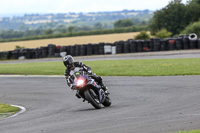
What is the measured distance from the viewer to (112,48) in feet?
129

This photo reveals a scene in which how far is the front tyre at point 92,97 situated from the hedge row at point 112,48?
24950 mm

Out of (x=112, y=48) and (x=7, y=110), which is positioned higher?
(x=112, y=48)

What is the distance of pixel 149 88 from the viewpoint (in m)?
16.4

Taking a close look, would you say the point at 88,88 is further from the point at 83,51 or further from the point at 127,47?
the point at 83,51

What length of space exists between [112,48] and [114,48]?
182 mm

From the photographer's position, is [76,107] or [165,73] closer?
[76,107]

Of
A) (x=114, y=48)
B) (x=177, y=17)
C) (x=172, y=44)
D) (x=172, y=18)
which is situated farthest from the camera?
(x=172, y=18)

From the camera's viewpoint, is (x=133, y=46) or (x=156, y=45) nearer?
(x=156, y=45)

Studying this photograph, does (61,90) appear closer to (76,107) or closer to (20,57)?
(76,107)

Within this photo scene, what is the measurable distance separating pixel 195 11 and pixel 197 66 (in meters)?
36.7

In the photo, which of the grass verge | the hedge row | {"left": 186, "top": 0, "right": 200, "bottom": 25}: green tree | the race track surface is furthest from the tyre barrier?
{"left": 186, "top": 0, "right": 200, "bottom": 25}: green tree

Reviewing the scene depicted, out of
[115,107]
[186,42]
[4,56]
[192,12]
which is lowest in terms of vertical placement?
[115,107]

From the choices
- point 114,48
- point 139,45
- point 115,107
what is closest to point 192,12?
point 114,48

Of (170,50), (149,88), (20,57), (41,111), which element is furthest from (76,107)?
(20,57)
